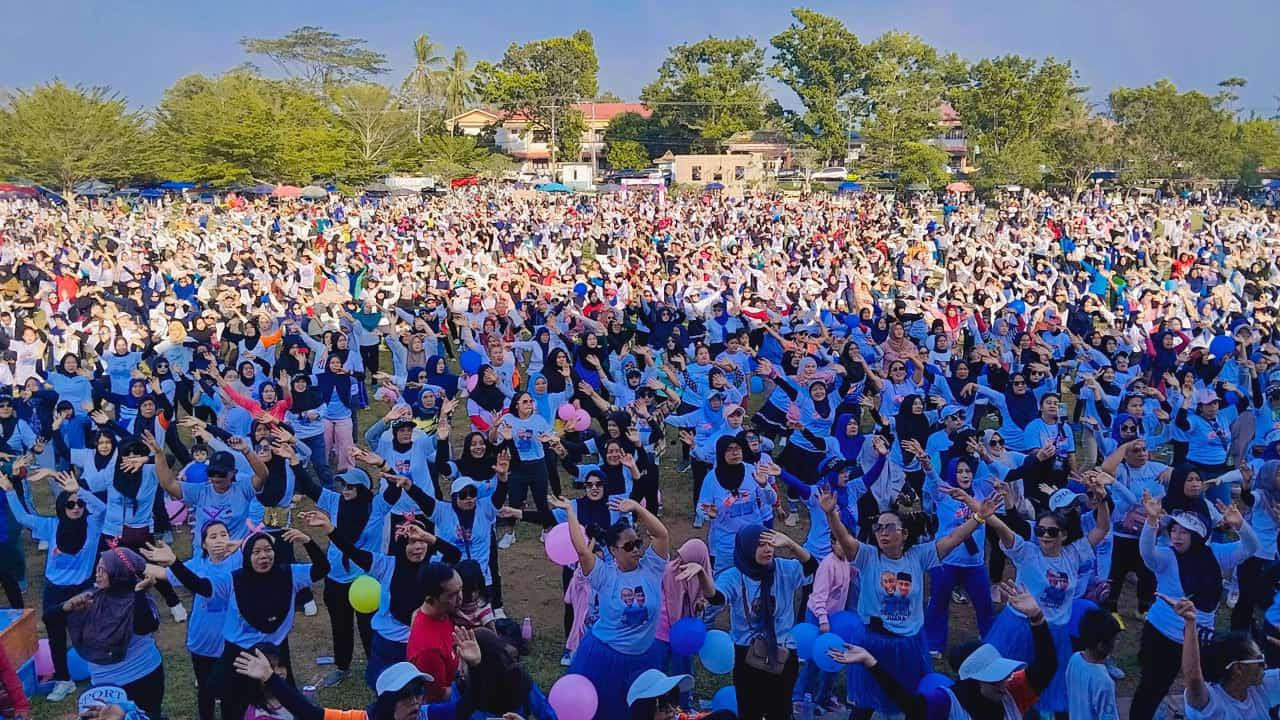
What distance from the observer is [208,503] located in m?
5.77

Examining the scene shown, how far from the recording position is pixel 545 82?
6128 cm

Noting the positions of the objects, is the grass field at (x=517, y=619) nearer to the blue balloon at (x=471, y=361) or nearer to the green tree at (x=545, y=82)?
the blue balloon at (x=471, y=361)

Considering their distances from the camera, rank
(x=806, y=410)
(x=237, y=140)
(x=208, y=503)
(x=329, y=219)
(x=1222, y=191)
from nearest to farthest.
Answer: (x=208, y=503), (x=806, y=410), (x=329, y=219), (x=237, y=140), (x=1222, y=191)

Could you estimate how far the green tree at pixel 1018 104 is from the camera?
151ft

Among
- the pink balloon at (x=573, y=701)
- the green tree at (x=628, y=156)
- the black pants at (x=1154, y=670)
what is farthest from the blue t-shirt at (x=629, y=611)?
the green tree at (x=628, y=156)

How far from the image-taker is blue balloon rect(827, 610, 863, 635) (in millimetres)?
4211

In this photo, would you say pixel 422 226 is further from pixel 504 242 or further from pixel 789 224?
pixel 789 224

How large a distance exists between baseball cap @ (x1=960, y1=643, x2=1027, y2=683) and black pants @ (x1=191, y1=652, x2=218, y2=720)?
2.90m

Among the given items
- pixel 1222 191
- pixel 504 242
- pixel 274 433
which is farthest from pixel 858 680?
pixel 1222 191

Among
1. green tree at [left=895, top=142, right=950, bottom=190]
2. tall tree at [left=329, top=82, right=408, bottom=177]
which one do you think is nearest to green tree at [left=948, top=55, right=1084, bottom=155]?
green tree at [left=895, top=142, right=950, bottom=190]

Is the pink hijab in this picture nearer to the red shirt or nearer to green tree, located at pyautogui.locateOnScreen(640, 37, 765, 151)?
the red shirt

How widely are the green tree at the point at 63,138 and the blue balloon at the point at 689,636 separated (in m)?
35.1

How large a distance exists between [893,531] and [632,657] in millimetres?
1218

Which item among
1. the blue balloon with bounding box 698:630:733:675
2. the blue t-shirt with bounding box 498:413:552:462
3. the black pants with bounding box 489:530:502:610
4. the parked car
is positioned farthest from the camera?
the parked car
